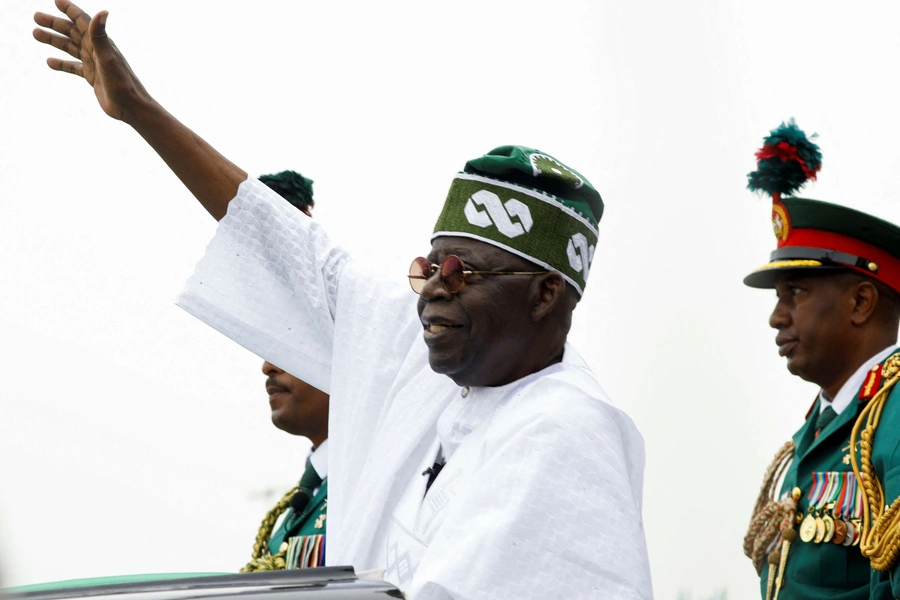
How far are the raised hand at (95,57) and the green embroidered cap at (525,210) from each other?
0.84 m

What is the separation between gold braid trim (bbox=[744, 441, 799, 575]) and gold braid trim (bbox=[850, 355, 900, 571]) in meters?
0.39

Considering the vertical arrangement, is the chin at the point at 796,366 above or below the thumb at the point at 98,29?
below

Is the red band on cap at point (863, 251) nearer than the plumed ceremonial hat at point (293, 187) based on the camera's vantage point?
Yes

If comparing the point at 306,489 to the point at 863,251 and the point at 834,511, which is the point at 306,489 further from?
the point at 863,251

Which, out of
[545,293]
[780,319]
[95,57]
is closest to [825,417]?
[780,319]

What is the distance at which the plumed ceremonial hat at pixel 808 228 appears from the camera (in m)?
4.07

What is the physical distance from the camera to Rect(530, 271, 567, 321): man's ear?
2.57 m

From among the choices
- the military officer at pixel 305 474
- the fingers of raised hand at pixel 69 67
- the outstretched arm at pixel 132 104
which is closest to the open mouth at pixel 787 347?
the military officer at pixel 305 474

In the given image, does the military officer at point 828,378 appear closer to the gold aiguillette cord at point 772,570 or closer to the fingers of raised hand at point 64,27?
the gold aiguillette cord at point 772,570

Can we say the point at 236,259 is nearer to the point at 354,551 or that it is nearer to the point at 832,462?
the point at 354,551

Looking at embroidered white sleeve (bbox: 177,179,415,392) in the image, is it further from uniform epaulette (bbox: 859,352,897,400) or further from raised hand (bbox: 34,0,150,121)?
uniform epaulette (bbox: 859,352,897,400)

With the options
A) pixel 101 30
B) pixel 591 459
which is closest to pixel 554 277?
pixel 591 459

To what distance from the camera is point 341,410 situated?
2.83 metres

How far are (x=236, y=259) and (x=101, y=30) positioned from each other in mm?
660
